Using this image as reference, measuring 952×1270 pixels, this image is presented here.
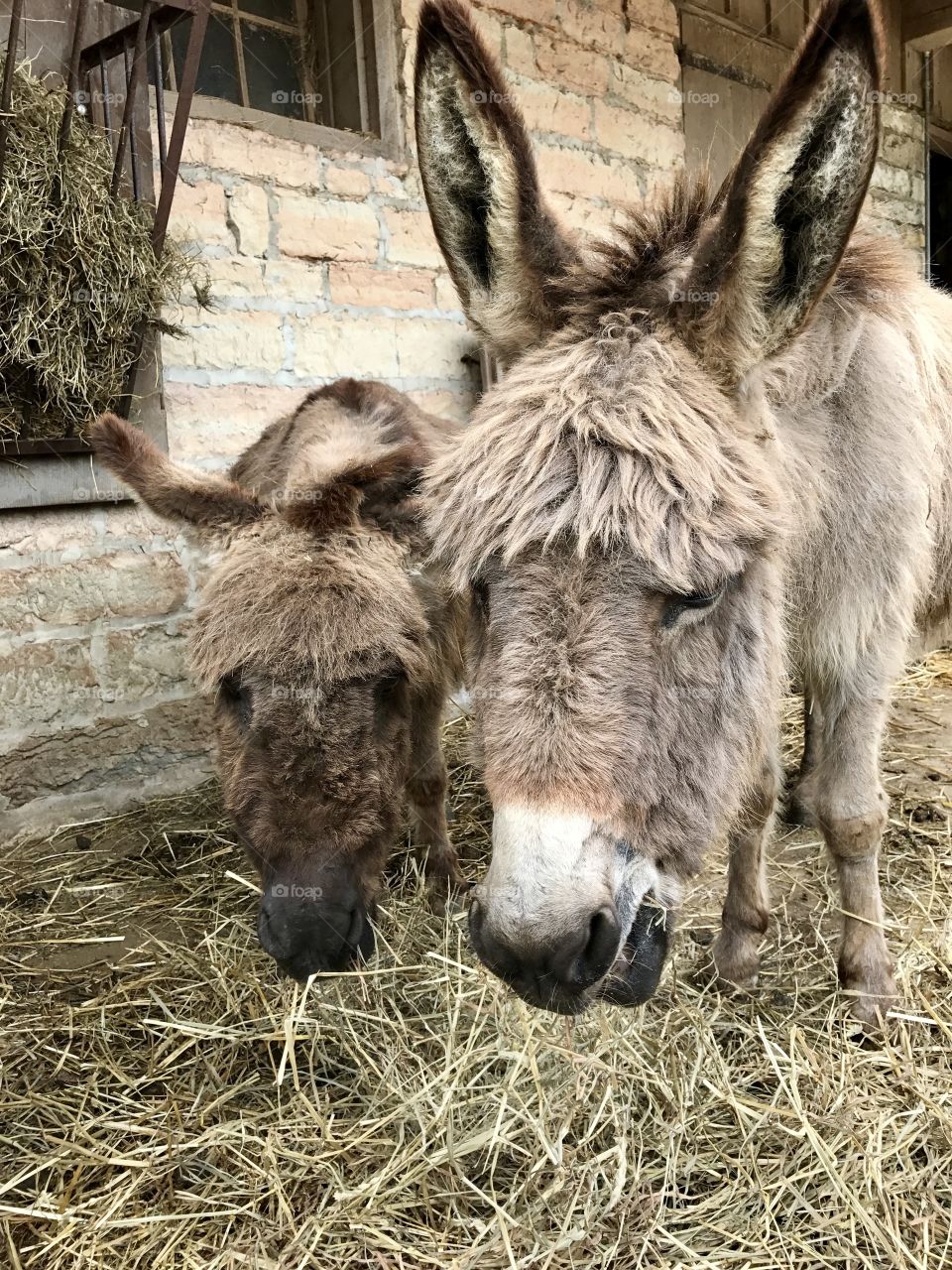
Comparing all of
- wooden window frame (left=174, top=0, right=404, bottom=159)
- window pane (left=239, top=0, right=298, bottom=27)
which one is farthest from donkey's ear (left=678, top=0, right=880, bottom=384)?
window pane (left=239, top=0, right=298, bottom=27)

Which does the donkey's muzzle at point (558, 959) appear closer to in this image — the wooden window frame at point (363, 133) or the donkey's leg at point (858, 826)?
the donkey's leg at point (858, 826)

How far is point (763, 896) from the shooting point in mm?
2832

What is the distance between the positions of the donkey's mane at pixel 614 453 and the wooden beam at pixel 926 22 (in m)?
8.08

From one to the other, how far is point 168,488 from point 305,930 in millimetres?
1323

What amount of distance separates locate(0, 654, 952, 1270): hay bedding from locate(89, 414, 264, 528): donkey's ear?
1393 mm

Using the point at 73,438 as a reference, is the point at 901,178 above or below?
above

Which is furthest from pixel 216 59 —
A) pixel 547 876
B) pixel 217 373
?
pixel 547 876

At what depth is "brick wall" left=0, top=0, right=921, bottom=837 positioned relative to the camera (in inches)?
151

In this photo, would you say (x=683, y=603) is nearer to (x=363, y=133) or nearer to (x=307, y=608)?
(x=307, y=608)

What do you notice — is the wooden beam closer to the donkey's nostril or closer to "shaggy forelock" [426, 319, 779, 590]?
"shaggy forelock" [426, 319, 779, 590]

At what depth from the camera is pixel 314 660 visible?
7.60 feet

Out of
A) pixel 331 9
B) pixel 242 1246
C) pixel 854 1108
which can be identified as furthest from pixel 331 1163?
pixel 331 9

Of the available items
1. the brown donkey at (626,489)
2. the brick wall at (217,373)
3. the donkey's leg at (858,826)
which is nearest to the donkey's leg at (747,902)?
the donkey's leg at (858,826)

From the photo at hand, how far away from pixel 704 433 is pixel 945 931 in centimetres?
213
